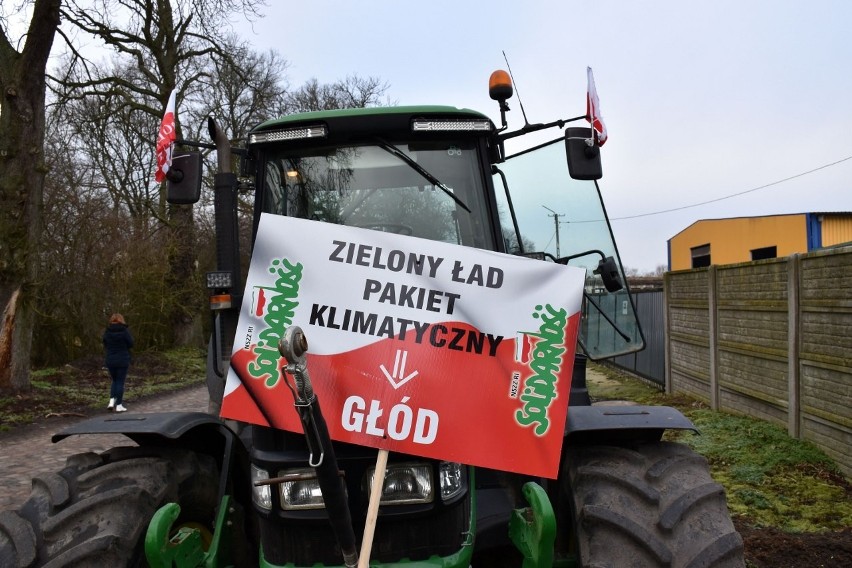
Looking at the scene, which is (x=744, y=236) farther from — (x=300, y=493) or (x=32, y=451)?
(x=300, y=493)

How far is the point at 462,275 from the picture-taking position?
2.80 metres

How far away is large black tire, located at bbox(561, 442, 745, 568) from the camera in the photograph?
8.32ft

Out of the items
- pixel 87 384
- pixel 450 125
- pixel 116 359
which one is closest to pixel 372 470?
pixel 450 125

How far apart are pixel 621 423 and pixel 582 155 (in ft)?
4.80

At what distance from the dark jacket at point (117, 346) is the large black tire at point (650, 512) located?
11.2 m

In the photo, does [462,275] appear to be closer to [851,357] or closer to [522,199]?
[522,199]

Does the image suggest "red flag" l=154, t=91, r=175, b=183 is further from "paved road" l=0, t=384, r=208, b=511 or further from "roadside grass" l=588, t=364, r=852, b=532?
"roadside grass" l=588, t=364, r=852, b=532

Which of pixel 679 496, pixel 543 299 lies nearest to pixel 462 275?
pixel 543 299

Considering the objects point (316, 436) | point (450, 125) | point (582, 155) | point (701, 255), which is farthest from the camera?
point (701, 255)

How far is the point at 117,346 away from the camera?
12.6m

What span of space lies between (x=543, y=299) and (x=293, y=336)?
1.12 m

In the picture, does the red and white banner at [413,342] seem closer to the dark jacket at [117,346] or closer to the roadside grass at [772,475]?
the roadside grass at [772,475]

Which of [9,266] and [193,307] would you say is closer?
[9,266]

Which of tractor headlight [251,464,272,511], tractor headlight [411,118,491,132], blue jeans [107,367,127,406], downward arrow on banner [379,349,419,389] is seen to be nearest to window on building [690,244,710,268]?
blue jeans [107,367,127,406]
